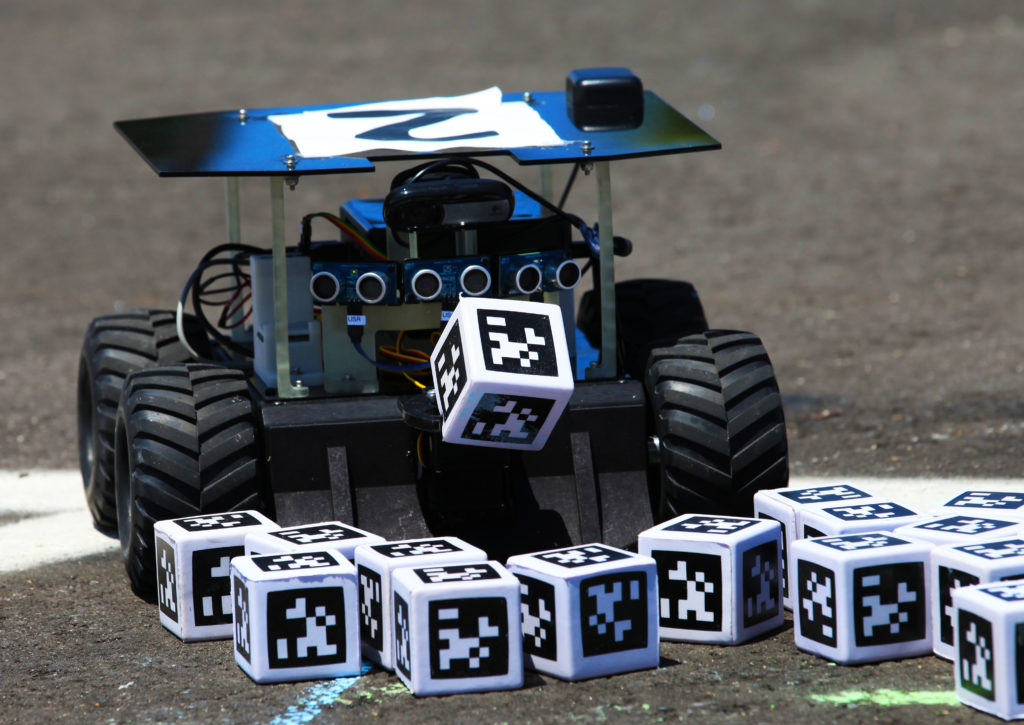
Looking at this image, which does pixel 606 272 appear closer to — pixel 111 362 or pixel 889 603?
pixel 889 603

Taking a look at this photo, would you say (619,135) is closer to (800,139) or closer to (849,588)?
(849,588)

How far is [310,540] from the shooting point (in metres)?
5.29

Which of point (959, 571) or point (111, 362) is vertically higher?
point (111, 362)

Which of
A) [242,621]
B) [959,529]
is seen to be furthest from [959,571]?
[242,621]

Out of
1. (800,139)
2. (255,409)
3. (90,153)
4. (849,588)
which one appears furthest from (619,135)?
(90,153)

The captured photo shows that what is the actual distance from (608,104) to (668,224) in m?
8.99

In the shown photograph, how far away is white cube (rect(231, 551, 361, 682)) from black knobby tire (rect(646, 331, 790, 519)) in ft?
4.85

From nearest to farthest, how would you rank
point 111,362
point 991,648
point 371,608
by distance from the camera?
point 991,648, point 371,608, point 111,362

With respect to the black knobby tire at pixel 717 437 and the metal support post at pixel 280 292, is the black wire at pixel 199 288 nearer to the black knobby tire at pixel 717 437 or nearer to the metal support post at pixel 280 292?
the metal support post at pixel 280 292

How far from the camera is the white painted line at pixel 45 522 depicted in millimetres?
6914

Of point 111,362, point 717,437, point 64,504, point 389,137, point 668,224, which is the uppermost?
point 389,137

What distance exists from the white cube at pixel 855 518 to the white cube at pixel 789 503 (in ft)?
0.14

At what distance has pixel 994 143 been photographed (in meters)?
16.8

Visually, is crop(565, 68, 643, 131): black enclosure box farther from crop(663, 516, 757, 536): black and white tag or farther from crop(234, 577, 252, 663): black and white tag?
crop(234, 577, 252, 663): black and white tag
